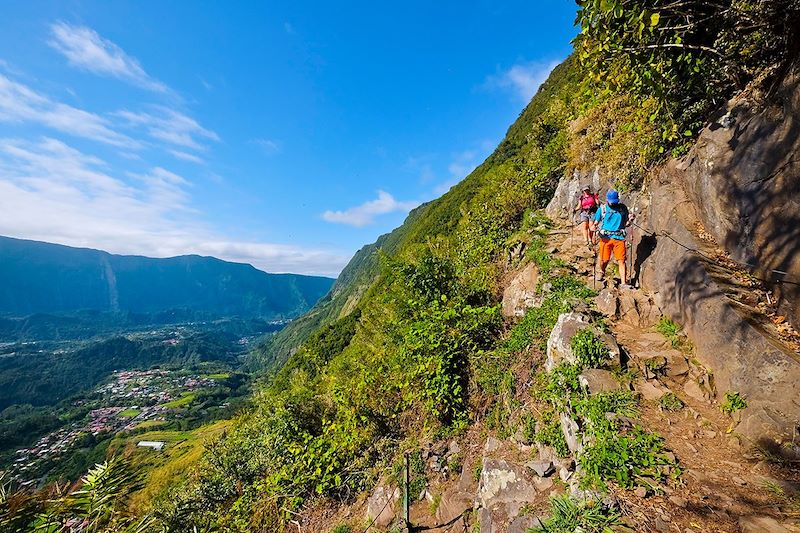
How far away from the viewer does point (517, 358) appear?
7980 mm

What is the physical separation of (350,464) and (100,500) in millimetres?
7167

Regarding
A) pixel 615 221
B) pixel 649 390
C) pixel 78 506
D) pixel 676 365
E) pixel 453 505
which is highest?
pixel 615 221

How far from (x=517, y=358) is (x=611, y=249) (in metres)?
3.58

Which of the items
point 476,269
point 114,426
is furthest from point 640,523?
point 114,426

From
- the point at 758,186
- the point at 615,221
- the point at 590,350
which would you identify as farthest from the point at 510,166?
the point at 590,350

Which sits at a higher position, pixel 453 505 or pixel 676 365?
pixel 676 365

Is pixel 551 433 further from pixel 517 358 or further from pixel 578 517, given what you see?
pixel 517 358

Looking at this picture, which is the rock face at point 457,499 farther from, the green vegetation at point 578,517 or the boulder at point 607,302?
the boulder at point 607,302

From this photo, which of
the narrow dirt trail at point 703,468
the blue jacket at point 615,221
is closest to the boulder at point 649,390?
the narrow dirt trail at point 703,468

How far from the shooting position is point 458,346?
8680 mm

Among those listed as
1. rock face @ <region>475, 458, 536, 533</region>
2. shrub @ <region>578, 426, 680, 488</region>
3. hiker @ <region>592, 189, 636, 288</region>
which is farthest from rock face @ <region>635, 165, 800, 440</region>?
rock face @ <region>475, 458, 536, 533</region>

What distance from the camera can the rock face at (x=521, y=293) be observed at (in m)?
9.33

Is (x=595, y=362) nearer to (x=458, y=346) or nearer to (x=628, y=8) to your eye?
(x=458, y=346)

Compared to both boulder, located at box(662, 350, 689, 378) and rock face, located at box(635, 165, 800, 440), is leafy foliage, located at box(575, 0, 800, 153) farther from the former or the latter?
boulder, located at box(662, 350, 689, 378)
